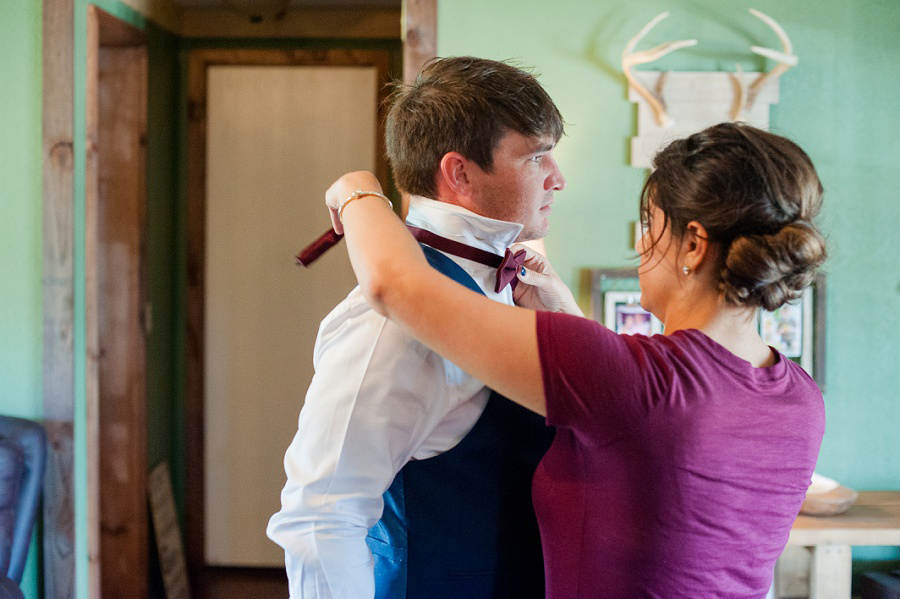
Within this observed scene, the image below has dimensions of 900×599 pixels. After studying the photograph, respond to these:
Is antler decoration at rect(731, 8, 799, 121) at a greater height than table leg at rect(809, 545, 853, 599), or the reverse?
antler decoration at rect(731, 8, 799, 121)

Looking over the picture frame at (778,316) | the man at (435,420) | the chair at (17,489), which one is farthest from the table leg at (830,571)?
the chair at (17,489)

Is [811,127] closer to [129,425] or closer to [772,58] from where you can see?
[772,58]

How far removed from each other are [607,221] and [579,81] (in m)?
0.49

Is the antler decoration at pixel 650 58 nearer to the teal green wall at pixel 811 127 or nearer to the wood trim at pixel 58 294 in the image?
the teal green wall at pixel 811 127

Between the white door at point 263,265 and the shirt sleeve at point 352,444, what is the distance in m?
2.94

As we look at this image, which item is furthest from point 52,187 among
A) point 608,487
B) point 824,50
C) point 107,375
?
point 824,50

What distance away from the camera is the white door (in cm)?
397

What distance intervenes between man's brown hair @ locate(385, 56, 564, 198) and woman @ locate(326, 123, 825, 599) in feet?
0.78

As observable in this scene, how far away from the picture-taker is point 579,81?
2705mm

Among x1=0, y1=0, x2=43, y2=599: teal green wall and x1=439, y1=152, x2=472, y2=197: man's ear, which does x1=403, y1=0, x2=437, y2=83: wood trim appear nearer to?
x1=0, y1=0, x2=43, y2=599: teal green wall

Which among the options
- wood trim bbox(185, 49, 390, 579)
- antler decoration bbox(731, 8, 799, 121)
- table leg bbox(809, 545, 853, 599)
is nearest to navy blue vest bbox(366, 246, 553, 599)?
table leg bbox(809, 545, 853, 599)

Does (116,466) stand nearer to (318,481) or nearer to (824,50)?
(318,481)

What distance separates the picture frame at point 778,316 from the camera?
271 cm

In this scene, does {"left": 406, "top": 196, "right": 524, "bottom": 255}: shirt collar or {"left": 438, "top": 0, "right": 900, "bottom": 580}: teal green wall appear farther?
{"left": 438, "top": 0, "right": 900, "bottom": 580}: teal green wall
